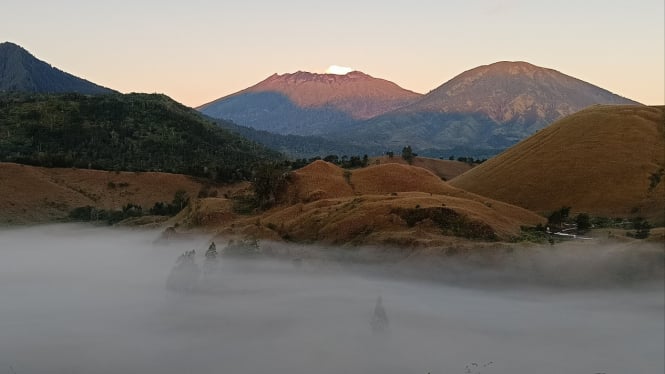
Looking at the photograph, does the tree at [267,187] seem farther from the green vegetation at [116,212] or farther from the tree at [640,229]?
the tree at [640,229]

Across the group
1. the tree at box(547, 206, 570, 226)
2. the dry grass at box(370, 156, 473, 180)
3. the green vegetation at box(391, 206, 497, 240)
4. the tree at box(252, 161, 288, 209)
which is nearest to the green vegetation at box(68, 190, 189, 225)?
the tree at box(252, 161, 288, 209)

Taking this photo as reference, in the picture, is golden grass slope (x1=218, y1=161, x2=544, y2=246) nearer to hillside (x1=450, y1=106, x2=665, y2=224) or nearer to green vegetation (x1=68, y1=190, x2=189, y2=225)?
hillside (x1=450, y1=106, x2=665, y2=224)

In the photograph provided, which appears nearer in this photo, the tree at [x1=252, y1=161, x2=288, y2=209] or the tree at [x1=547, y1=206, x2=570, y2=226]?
the tree at [x1=547, y1=206, x2=570, y2=226]

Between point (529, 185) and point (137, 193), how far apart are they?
74.1 meters

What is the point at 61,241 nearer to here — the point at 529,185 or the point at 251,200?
the point at 251,200

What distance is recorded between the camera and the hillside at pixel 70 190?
108 metres

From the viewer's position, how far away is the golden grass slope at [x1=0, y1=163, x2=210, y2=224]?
108500 mm

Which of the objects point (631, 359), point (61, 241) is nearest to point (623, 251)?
point (631, 359)

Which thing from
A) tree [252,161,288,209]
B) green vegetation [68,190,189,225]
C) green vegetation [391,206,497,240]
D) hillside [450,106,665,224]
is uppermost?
hillside [450,106,665,224]

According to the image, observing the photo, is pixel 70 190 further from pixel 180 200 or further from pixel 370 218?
pixel 370 218

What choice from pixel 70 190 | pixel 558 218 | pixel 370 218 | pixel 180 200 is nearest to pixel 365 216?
pixel 370 218

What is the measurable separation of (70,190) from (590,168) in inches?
3634

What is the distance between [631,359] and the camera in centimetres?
3791

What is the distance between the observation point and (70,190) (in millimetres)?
120062
